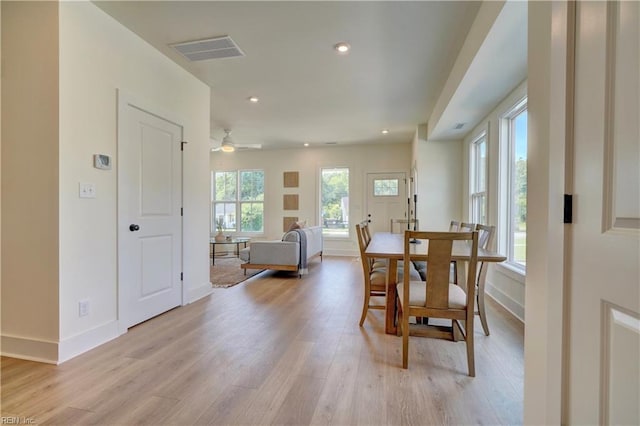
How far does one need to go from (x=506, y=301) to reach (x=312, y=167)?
509cm

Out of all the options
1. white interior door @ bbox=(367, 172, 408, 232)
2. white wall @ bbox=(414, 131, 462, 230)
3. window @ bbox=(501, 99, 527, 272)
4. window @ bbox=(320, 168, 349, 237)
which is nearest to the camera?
window @ bbox=(501, 99, 527, 272)

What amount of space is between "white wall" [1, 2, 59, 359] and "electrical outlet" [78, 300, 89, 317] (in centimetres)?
15

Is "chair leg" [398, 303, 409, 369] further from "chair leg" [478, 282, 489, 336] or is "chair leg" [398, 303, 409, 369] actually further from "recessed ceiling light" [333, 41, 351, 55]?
"recessed ceiling light" [333, 41, 351, 55]

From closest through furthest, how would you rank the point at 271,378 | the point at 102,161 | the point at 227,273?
the point at 271,378 < the point at 102,161 < the point at 227,273

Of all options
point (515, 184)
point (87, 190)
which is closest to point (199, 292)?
point (87, 190)

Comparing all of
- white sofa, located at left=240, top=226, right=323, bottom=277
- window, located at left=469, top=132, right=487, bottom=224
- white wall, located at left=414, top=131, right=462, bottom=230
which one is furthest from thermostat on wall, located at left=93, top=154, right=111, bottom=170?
white wall, located at left=414, top=131, right=462, bottom=230

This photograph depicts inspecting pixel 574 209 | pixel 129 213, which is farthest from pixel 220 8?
pixel 574 209

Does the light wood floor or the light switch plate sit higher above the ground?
the light switch plate

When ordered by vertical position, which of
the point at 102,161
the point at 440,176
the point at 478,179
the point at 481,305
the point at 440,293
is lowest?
the point at 481,305

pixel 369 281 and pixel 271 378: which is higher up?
pixel 369 281

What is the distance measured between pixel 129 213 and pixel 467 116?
4.06 metres

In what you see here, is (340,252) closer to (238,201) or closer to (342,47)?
(238,201)

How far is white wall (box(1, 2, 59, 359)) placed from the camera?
2145mm

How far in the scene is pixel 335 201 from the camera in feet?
24.2
